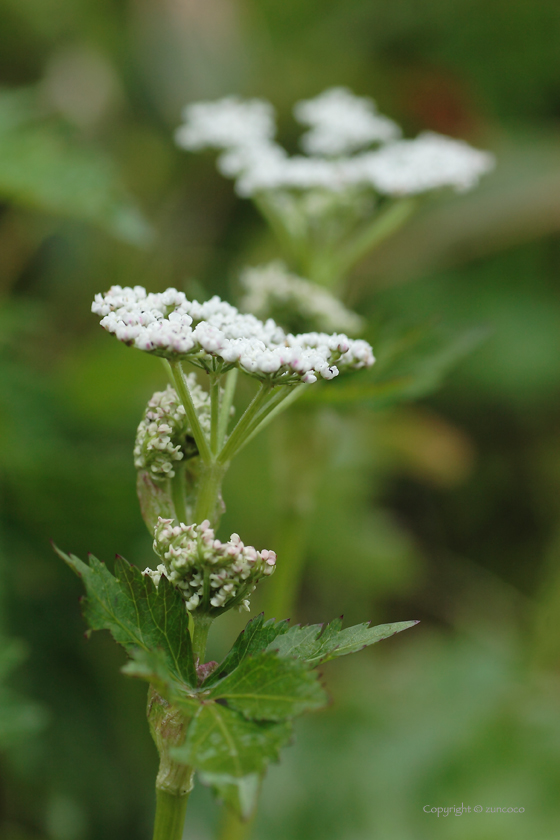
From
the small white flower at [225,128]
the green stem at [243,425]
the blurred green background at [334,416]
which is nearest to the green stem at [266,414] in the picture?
the green stem at [243,425]

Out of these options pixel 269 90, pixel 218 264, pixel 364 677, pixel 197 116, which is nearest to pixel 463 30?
pixel 269 90

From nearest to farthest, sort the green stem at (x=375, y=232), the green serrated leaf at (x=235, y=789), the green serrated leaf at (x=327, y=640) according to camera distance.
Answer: the green serrated leaf at (x=235, y=789) → the green serrated leaf at (x=327, y=640) → the green stem at (x=375, y=232)

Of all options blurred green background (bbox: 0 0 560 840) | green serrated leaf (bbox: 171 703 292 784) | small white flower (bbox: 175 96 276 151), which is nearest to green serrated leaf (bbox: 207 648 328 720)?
green serrated leaf (bbox: 171 703 292 784)

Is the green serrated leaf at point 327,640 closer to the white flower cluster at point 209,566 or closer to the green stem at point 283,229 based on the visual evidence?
the white flower cluster at point 209,566

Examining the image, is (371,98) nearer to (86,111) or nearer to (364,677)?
(86,111)

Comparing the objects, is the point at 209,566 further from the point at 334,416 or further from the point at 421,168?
the point at 421,168

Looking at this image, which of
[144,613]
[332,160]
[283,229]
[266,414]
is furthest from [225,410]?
[332,160]
